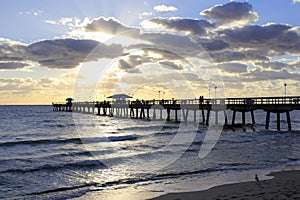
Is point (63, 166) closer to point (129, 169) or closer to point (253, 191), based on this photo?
point (129, 169)

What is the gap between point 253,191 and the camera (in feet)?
34.3

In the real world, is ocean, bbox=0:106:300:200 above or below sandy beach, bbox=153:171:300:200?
below

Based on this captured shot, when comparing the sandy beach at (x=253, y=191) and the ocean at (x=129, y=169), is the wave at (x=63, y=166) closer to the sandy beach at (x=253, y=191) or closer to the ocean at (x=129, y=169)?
the ocean at (x=129, y=169)

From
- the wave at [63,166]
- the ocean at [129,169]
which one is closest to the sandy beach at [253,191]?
the ocean at [129,169]

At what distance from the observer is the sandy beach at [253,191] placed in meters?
9.73

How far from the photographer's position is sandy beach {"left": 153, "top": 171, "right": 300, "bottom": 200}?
973cm

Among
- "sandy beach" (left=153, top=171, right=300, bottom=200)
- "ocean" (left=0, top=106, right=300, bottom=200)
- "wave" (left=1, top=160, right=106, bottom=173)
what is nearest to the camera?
"sandy beach" (left=153, top=171, right=300, bottom=200)

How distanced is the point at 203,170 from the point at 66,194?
6519 millimetres

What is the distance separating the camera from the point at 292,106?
31.2m

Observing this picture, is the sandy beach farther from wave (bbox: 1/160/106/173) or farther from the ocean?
wave (bbox: 1/160/106/173)

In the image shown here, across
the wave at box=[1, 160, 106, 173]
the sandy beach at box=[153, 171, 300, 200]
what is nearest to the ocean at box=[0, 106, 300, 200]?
the wave at box=[1, 160, 106, 173]

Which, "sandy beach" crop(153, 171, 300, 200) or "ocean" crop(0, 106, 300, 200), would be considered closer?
"sandy beach" crop(153, 171, 300, 200)

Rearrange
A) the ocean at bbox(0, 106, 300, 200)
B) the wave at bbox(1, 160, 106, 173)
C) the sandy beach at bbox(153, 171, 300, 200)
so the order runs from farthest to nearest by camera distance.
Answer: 1. the wave at bbox(1, 160, 106, 173)
2. the ocean at bbox(0, 106, 300, 200)
3. the sandy beach at bbox(153, 171, 300, 200)

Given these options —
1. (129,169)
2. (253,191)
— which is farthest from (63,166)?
(253,191)
